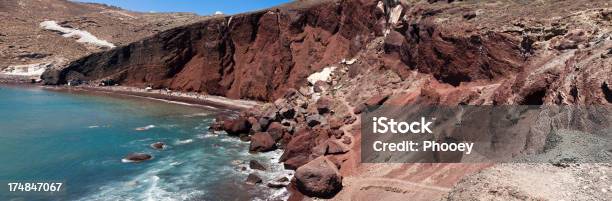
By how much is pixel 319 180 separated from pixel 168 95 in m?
59.8

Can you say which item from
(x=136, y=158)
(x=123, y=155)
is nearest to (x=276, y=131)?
(x=136, y=158)

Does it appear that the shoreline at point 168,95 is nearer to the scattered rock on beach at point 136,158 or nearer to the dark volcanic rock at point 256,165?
the scattered rock on beach at point 136,158

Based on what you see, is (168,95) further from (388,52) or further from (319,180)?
(319,180)

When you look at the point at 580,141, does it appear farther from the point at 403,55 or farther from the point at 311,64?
the point at 311,64

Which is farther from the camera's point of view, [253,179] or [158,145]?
[158,145]

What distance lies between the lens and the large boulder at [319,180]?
29812 mm

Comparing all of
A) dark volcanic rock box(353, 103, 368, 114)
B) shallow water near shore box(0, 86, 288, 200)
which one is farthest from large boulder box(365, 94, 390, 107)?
shallow water near shore box(0, 86, 288, 200)

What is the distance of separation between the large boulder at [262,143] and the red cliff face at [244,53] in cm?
2124

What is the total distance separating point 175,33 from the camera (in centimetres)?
8856

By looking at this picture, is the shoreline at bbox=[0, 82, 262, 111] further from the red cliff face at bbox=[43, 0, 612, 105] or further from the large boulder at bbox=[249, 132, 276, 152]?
the large boulder at bbox=[249, 132, 276, 152]

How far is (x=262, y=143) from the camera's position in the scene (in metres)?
43.0

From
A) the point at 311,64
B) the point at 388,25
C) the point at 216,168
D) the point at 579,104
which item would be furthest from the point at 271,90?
the point at 579,104

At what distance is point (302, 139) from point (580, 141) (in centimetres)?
2420

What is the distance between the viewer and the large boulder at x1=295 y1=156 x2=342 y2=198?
2981 cm
